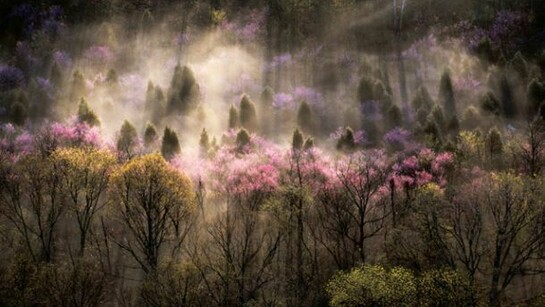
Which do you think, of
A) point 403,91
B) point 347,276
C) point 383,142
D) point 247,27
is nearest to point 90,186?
point 347,276

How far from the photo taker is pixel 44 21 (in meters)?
118

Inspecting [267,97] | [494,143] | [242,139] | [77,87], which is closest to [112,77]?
[77,87]

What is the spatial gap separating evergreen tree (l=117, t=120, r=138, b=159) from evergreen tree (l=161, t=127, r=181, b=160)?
3.89 metres

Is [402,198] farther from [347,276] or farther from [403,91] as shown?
[403,91]

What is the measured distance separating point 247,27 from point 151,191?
66566 mm

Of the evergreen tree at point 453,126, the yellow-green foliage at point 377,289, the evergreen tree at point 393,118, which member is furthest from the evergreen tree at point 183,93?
the yellow-green foliage at point 377,289

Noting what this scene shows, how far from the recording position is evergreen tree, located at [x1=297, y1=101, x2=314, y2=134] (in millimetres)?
85688

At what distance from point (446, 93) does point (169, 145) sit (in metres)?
42.8

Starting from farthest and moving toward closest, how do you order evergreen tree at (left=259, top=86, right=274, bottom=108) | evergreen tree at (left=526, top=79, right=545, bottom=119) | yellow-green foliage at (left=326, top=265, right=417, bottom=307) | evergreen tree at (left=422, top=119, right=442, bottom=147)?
evergreen tree at (left=259, top=86, right=274, bottom=108), evergreen tree at (left=526, top=79, right=545, bottom=119), evergreen tree at (left=422, top=119, right=442, bottom=147), yellow-green foliage at (left=326, top=265, right=417, bottom=307)

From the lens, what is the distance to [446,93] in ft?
285

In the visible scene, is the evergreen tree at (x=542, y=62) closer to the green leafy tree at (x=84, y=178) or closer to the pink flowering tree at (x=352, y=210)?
the pink flowering tree at (x=352, y=210)

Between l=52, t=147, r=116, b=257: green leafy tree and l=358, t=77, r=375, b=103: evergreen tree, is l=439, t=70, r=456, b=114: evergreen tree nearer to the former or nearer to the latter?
l=358, t=77, r=375, b=103: evergreen tree

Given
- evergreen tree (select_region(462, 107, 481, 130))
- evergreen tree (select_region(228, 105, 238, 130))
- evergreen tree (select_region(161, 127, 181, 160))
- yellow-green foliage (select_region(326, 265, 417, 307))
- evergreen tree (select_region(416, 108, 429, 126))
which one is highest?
evergreen tree (select_region(228, 105, 238, 130))

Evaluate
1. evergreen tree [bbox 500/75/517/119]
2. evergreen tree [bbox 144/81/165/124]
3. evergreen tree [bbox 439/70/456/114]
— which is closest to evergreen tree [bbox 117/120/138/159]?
evergreen tree [bbox 144/81/165/124]
